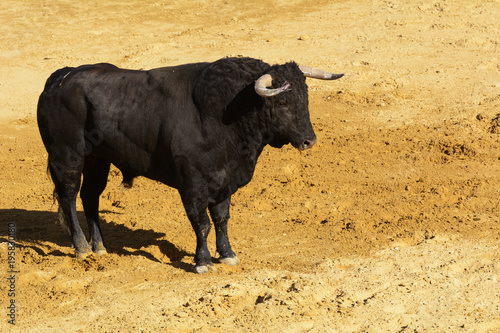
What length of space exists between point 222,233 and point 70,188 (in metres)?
1.94

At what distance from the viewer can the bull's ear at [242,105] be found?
27.0 feet

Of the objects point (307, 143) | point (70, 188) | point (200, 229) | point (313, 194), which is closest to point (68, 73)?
point (70, 188)

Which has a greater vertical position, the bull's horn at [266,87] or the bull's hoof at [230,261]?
the bull's horn at [266,87]

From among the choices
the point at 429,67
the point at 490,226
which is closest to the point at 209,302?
the point at 490,226

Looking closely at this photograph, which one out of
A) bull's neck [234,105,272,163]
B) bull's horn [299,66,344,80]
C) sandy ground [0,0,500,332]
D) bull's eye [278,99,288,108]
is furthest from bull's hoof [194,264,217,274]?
bull's horn [299,66,344,80]

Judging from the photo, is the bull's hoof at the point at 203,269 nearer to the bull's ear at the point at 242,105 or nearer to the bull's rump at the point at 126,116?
the bull's rump at the point at 126,116

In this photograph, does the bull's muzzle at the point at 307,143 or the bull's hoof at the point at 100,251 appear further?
the bull's hoof at the point at 100,251

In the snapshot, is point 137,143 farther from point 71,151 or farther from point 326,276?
point 326,276

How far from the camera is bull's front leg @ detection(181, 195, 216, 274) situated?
852cm

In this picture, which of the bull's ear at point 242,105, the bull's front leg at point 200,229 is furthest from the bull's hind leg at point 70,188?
the bull's ear at point 242,105

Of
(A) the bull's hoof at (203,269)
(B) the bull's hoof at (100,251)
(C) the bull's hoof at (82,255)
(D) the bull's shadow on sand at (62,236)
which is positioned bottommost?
(D) the bull's shadow on sand at (62,236)

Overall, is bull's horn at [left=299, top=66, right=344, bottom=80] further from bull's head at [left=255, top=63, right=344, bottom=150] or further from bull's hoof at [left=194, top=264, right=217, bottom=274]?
bull's hoof at [left=194, top=264, right=217, bottom=274]

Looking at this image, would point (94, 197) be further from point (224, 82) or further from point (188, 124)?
point (224, 82)

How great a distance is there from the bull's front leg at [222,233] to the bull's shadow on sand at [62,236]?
43 cm
